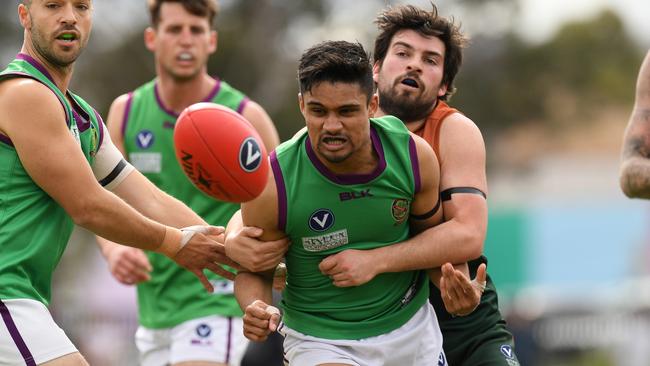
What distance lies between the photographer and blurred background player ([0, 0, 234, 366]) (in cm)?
545

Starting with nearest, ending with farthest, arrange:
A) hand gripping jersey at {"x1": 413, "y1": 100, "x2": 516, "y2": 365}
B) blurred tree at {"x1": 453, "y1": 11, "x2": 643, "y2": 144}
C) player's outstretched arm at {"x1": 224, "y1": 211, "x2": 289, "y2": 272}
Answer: player's outstretched arm at {"x1": 224, "y1": 211, "x2": 289, "y2": 272} < hand gripping jersey at {"x1": 413, "y1": 100, "x2": 516, "y2": 365} < blurred tree at {"x1": 453, "y1": 11, "x2": 643, "y2": 144}

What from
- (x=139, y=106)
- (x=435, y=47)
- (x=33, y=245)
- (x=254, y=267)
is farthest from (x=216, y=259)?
(x=139, y=106)

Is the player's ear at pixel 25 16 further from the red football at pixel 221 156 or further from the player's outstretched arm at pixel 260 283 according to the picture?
the player's outstretched arm at pixel 260 283

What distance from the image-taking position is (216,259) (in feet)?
20.8

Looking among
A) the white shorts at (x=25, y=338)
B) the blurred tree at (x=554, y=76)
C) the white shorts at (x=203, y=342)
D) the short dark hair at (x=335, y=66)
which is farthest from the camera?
the blurred tree at (x=554, y=76)

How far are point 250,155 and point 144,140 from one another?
9.48 feet

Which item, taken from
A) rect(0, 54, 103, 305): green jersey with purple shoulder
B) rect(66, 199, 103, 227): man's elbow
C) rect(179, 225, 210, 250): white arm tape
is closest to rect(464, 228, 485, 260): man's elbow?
rect(179, 225, 210, 250): white arm tape

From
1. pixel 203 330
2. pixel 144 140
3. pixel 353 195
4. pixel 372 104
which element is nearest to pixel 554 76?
Answer: pixel 144 140

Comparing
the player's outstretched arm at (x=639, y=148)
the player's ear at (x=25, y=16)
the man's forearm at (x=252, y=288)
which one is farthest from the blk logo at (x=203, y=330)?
the player's outstretched arm at (x=639, y=148)

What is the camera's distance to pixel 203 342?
26.1 feet

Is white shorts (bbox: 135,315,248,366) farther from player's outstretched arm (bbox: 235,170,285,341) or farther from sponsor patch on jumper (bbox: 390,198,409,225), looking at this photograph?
sponsor patch on jumper (bbox: 390,198,409,225)

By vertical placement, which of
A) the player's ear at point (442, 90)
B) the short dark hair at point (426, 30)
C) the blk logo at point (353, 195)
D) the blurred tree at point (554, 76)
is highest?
the blurred tree at point (554, 76)

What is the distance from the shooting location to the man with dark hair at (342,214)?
5.79 metres

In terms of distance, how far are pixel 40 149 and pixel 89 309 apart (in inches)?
678
